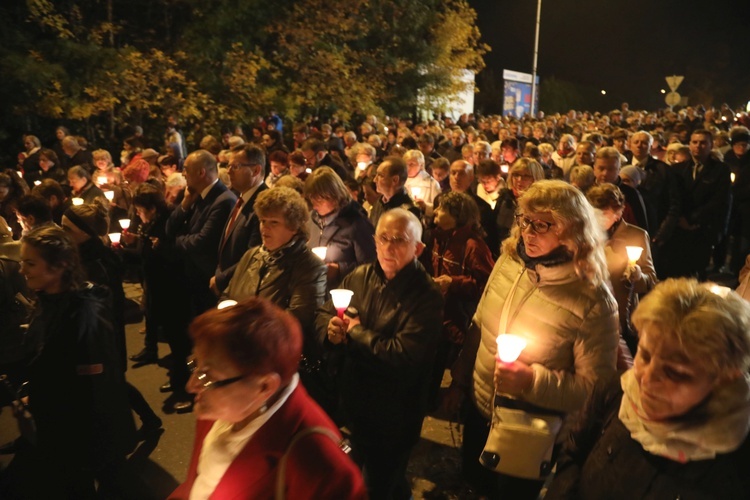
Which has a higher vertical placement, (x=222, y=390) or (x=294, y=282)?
(x=222, y=390)

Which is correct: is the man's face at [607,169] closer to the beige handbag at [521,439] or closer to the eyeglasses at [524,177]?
the eyeglasses at [524,177]

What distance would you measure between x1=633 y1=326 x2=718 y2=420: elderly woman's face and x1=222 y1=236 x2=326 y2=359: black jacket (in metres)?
2.33

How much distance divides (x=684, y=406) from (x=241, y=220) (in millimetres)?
4095

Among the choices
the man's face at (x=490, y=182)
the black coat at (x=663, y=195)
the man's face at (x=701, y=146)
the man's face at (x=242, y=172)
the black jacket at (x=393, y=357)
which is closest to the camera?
the black jacket at (x=393, y=357)

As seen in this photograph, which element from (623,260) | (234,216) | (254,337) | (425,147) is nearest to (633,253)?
(623,260)

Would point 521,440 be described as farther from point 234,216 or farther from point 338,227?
point 234,216

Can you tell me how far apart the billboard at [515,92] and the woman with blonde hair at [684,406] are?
3609cm

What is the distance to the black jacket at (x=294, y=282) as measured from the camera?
3.88m

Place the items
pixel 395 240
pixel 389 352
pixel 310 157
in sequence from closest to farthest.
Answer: pixel 389 352
pixel 395 240
pixel 310 157

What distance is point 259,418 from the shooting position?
1.94m

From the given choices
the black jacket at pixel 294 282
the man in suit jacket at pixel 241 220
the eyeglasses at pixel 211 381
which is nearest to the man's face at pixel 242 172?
the man in suit jacket at pixel 241 220

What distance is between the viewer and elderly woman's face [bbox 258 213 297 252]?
396 centimetres

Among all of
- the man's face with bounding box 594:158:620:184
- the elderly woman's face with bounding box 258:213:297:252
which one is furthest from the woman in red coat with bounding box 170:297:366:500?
the man's face with bounding box 594:158:620:184

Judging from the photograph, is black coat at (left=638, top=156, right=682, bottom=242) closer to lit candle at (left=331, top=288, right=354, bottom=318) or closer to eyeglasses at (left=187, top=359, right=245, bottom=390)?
lit candle at (left=331, top=288, right=354, bottom=318)
